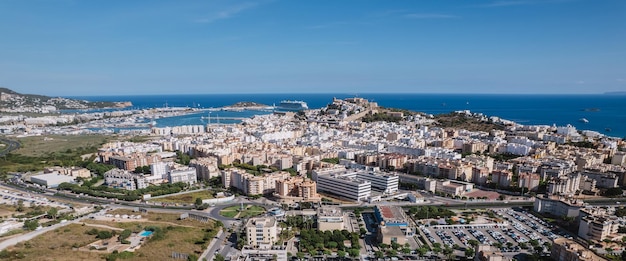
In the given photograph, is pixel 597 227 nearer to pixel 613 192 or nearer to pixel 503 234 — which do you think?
pixel 503 234

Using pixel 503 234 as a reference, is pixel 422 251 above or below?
above

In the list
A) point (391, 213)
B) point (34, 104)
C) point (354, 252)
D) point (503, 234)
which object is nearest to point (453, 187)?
point (503, 234)

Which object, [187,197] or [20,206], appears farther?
[187,197]

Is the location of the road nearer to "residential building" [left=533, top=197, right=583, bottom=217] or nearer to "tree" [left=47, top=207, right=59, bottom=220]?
"tree" [left=47, top=207, right=59, bottom=220]

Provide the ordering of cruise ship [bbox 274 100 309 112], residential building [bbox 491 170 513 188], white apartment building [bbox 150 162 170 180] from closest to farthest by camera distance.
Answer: residential building [bbox 491 170 513 188]
white apartment building [bbox 150 162 170 180]
cruise ship [bbox 274 100 309 112]

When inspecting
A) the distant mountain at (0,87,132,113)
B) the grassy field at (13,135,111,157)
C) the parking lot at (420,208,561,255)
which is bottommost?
the parking lot at (420,208,561,255)

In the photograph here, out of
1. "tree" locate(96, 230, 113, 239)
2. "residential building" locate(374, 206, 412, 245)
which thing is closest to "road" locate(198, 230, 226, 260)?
"tree" locate(96, 230, 113, 239)

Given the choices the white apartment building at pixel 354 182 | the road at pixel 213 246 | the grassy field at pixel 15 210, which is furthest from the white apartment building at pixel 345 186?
the grassy field at pixel 15 210
